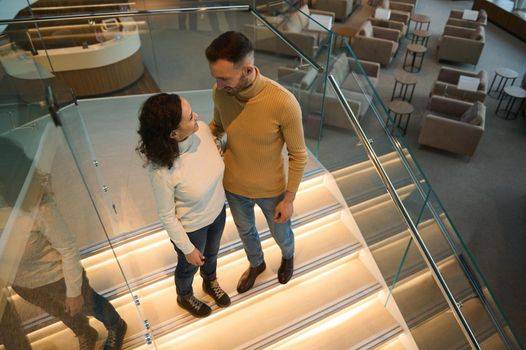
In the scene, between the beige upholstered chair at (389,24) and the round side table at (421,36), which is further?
the beige upholstered chair at (389,24)

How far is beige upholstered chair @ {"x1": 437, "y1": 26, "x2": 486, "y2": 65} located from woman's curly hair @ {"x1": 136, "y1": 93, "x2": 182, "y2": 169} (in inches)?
361

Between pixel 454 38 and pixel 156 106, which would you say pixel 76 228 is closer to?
pixel 156 106

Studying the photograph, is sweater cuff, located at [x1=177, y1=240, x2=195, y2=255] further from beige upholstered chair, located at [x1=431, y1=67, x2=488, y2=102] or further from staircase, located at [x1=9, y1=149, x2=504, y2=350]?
beige upholstered chair, located at [x1=431, y1=67, x2=488, y2=102]

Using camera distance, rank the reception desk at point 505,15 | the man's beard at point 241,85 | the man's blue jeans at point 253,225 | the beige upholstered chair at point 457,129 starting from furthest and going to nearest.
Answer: the reception desk at point 505,15 → the beige upholstered chair at point 457,129 → the man's blue jeans at point 253,225 → the man's beard at point 241,85

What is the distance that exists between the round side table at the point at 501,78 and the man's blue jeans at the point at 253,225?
7.69 metres

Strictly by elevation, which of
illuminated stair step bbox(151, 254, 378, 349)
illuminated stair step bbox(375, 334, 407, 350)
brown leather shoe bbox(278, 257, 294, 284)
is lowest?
illuminated stair step bbox(375, 334, 407, 350)

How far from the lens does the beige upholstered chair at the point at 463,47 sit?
350 inches

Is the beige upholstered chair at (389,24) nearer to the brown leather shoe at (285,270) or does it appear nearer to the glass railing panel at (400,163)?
the glass railing panel at (400,163)

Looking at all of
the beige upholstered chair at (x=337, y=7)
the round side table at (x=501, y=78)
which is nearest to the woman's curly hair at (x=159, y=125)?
the round side table at (x=501, y=78)

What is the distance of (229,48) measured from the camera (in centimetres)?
165

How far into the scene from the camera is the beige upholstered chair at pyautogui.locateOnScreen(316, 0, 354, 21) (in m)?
11.2

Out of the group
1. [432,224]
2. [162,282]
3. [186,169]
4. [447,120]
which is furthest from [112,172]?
[447,120]

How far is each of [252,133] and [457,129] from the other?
17.3 ft

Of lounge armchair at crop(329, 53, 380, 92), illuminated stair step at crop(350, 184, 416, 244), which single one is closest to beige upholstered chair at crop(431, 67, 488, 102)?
lounge armchair at crop(329, 53, 380, 92)
